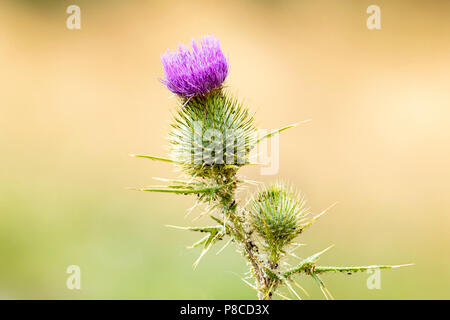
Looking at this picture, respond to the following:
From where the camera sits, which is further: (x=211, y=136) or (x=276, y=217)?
(x=211, y=136)

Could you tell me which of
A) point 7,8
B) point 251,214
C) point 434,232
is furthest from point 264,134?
point 7,8

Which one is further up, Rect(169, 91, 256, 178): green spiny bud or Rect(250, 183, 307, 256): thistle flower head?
Rect(169, 91, 256, 178): green spiny bud

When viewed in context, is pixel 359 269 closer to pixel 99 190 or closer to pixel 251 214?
pixel 251 214

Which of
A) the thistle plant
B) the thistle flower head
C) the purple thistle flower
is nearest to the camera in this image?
the thistle plant

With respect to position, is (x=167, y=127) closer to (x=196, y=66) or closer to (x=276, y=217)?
(x=196, y=66)

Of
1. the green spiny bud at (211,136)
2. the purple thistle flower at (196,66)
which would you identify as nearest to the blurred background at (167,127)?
the green spiny bud at (211,136)

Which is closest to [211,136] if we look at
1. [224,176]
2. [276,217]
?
[224,176]

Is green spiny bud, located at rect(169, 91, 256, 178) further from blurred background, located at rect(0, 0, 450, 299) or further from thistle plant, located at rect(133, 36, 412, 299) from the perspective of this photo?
blurred background, located at rect(0, 0, 450, 299)

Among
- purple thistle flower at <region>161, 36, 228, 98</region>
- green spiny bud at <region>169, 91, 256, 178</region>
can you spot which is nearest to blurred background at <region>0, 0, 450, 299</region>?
green spiny bud at <region>169, 91, 256, 178</region>
